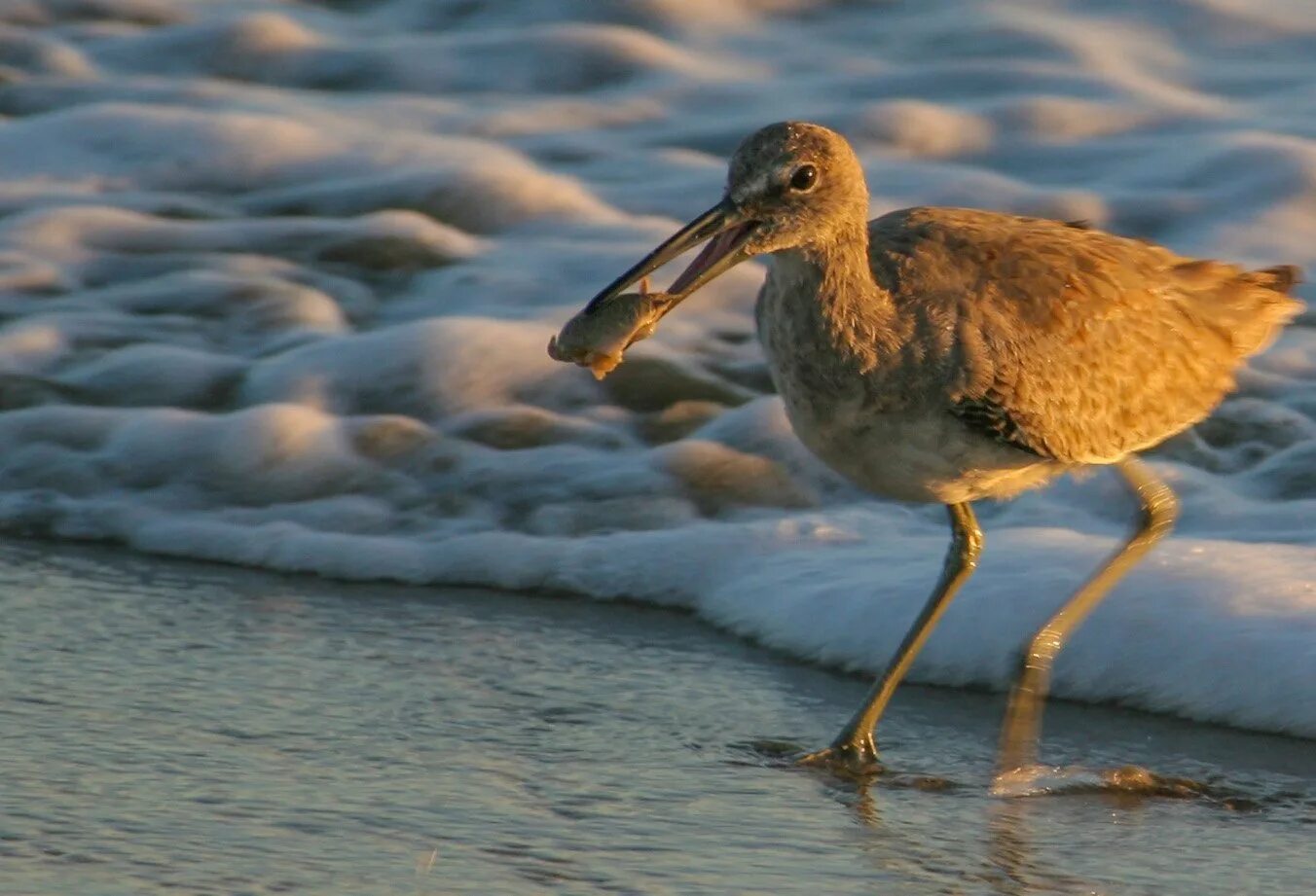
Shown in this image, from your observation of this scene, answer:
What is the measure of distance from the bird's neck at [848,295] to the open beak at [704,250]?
0.14 metres

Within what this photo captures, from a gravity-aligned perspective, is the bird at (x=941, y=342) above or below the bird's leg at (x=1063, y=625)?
above

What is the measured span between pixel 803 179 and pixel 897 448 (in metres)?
0.54

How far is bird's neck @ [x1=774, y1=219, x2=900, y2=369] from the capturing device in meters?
4.38

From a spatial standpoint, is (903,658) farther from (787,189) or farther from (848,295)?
(787,189)

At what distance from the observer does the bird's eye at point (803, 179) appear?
4383 mm

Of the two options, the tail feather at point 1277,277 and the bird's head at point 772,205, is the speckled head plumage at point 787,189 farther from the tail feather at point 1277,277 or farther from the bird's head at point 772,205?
the tail feather at point 1277,277

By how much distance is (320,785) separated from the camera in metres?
4.11

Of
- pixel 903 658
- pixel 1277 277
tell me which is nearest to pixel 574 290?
pixel 1277 277

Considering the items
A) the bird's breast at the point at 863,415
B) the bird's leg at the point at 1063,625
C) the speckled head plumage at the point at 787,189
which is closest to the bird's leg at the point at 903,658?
the bird's leg at the point at 1063,625

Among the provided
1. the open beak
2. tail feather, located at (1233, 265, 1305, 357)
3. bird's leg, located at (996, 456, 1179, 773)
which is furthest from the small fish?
tail feather, located at (1233, 265, 1305, 357)

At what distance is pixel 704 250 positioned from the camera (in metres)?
4.42

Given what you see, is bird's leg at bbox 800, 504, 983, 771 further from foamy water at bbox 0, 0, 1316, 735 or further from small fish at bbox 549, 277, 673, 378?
small fish at bbox 549, 277, 673, 378

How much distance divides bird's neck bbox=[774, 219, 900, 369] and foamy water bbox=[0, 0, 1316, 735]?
1002 mm

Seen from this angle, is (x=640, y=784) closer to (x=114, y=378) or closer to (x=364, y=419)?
(x=364, y=419)
